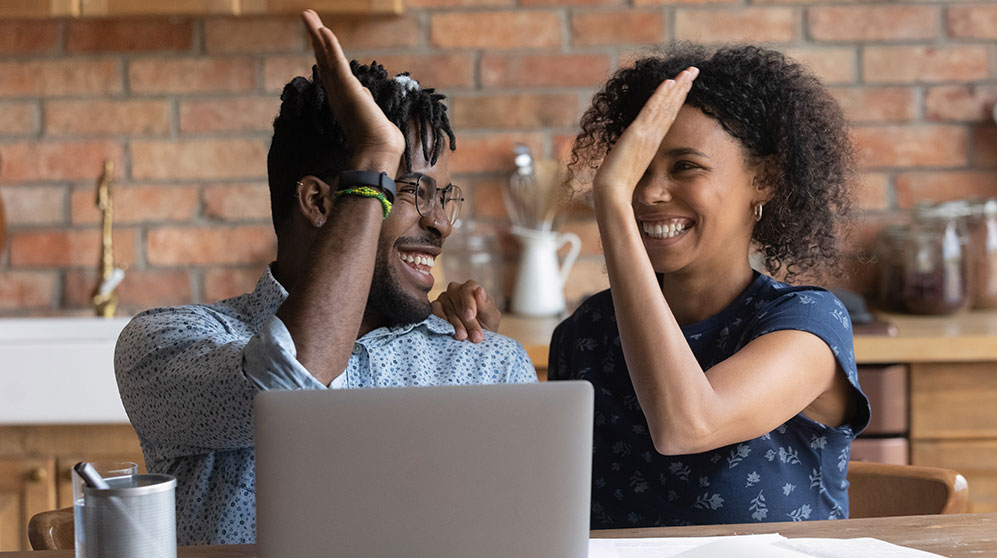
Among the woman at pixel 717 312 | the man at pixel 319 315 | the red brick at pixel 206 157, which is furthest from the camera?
the red brick at pixel 206 157

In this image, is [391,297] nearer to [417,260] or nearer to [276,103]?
[417,260]

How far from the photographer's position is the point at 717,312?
1416 mm

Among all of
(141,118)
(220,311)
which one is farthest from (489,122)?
(220,311)

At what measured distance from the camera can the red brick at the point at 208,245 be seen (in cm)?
252

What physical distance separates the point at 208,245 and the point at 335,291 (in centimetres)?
158

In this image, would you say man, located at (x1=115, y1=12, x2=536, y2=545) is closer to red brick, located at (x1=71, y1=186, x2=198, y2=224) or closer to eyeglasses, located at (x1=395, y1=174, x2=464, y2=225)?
eyeglasses, located at (x1=395, y1=174, x2=464, y2=225)

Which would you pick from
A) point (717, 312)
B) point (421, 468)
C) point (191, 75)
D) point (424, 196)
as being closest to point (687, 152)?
point (717, 312)

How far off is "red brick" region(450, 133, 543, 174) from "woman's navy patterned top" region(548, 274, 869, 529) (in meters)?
1.18

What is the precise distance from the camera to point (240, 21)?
8.20 feet

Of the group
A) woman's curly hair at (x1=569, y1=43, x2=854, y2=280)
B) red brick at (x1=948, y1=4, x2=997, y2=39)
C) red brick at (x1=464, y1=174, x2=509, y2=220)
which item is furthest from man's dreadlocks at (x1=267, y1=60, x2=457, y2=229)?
red brick at (x1=948, y1=4, x2=997, y2=39)

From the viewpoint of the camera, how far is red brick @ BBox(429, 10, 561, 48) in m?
2.50

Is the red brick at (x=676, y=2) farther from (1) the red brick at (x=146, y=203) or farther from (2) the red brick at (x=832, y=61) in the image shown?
(1) the red brick at (x=146, y=203)

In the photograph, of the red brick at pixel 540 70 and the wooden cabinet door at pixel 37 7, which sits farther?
the red brick at pixel 540 70

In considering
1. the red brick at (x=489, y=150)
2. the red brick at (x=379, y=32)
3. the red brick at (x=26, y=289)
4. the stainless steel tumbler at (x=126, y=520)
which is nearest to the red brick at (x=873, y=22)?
the red brick at (x=489, y=150)
